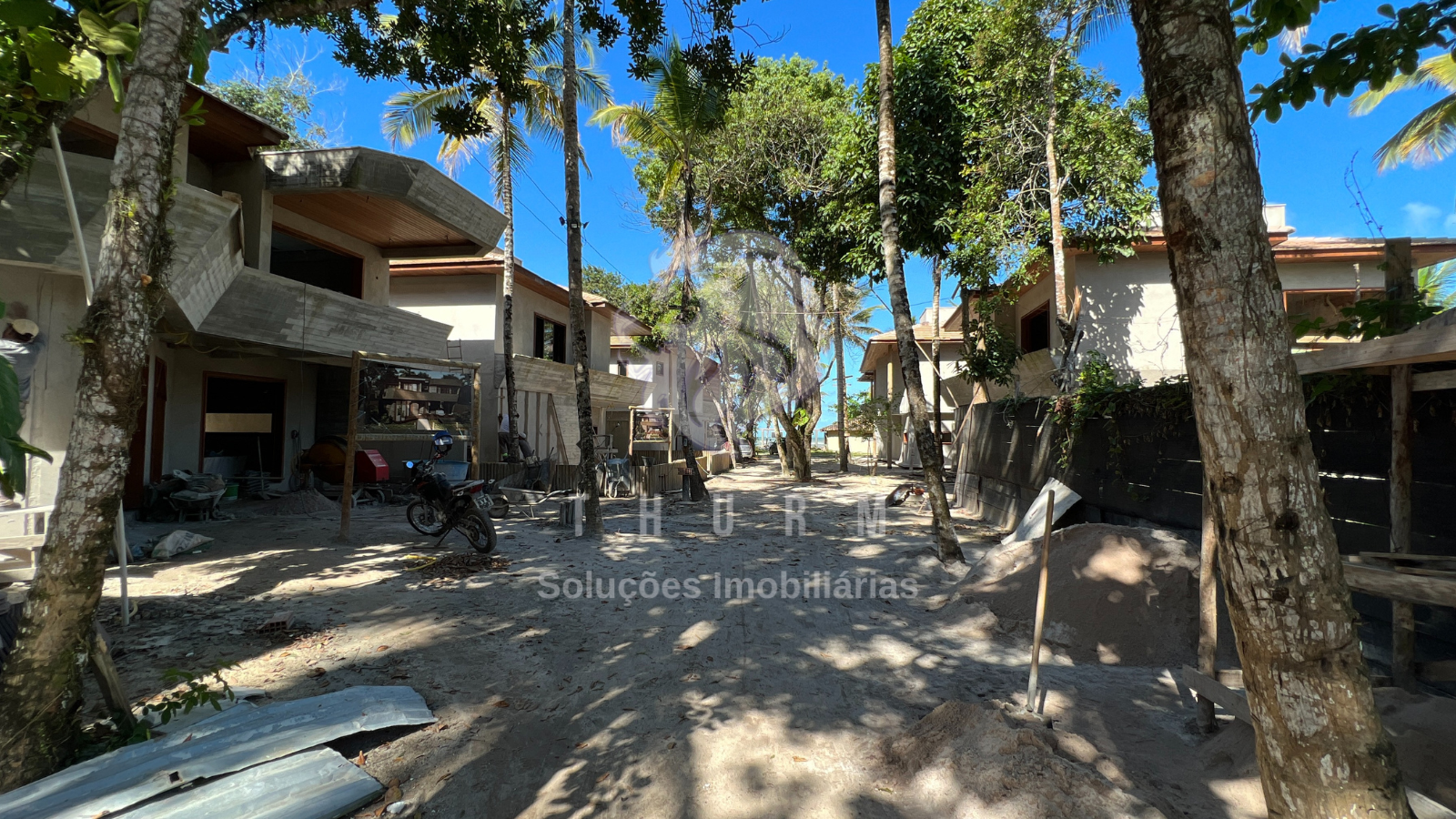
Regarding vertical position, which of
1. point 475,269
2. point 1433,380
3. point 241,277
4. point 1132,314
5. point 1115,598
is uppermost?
point 475,269

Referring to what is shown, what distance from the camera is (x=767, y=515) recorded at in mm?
12328

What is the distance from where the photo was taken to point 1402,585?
246cm

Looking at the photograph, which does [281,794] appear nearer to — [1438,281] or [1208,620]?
[1208,620]

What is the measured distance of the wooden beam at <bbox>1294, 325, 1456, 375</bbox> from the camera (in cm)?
266

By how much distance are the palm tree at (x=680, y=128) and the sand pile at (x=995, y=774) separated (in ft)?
33.6

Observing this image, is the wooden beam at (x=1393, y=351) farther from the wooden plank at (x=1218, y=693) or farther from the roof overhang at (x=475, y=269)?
the roof overhang at (x=475, y=269)

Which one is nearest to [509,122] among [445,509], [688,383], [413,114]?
[413,114]

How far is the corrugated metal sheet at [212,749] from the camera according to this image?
2.45m

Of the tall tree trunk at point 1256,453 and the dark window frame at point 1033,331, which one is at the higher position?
the dark window frame at point 1033,331

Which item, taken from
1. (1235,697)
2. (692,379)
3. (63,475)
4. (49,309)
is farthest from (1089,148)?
(692,379)

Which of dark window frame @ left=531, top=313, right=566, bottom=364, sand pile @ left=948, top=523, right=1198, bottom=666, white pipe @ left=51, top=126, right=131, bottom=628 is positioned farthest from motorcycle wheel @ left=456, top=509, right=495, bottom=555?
dark window frame @ left=531, top=313, right=566, bottom=364

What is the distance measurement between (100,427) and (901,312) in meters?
7.67

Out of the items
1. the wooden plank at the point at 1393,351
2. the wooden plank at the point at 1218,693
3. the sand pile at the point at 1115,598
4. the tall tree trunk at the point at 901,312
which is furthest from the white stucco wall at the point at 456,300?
the wooden plank at the point at 1393,351

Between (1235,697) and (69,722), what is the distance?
5.46 metres
